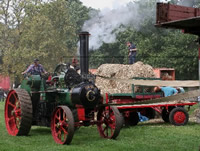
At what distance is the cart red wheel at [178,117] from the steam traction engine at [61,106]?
2399mm

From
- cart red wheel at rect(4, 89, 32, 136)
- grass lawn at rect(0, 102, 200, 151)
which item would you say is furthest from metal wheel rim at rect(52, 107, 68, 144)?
cart red wheel at rect(4, 89, 32, 136)

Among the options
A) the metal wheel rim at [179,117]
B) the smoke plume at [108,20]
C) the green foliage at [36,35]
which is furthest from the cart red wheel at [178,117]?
the green foliage at [36,35]

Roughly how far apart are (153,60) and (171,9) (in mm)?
20391

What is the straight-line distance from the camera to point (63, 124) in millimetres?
7375

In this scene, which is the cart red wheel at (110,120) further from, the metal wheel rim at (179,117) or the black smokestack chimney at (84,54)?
the metal wheel rim at (179,117)

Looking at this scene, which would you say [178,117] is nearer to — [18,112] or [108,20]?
[18,112]

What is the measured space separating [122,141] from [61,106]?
1.35 m

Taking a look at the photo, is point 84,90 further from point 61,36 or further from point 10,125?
point 61,36

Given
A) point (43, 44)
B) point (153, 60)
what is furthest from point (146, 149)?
point (43, 44)

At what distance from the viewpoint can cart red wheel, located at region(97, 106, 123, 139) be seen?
7.57 metres

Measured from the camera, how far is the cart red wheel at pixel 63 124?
708cm

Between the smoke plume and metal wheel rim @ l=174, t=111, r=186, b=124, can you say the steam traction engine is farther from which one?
the smoke plume

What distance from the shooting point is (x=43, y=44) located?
87.6 ft

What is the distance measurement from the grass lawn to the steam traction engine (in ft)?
0.85
